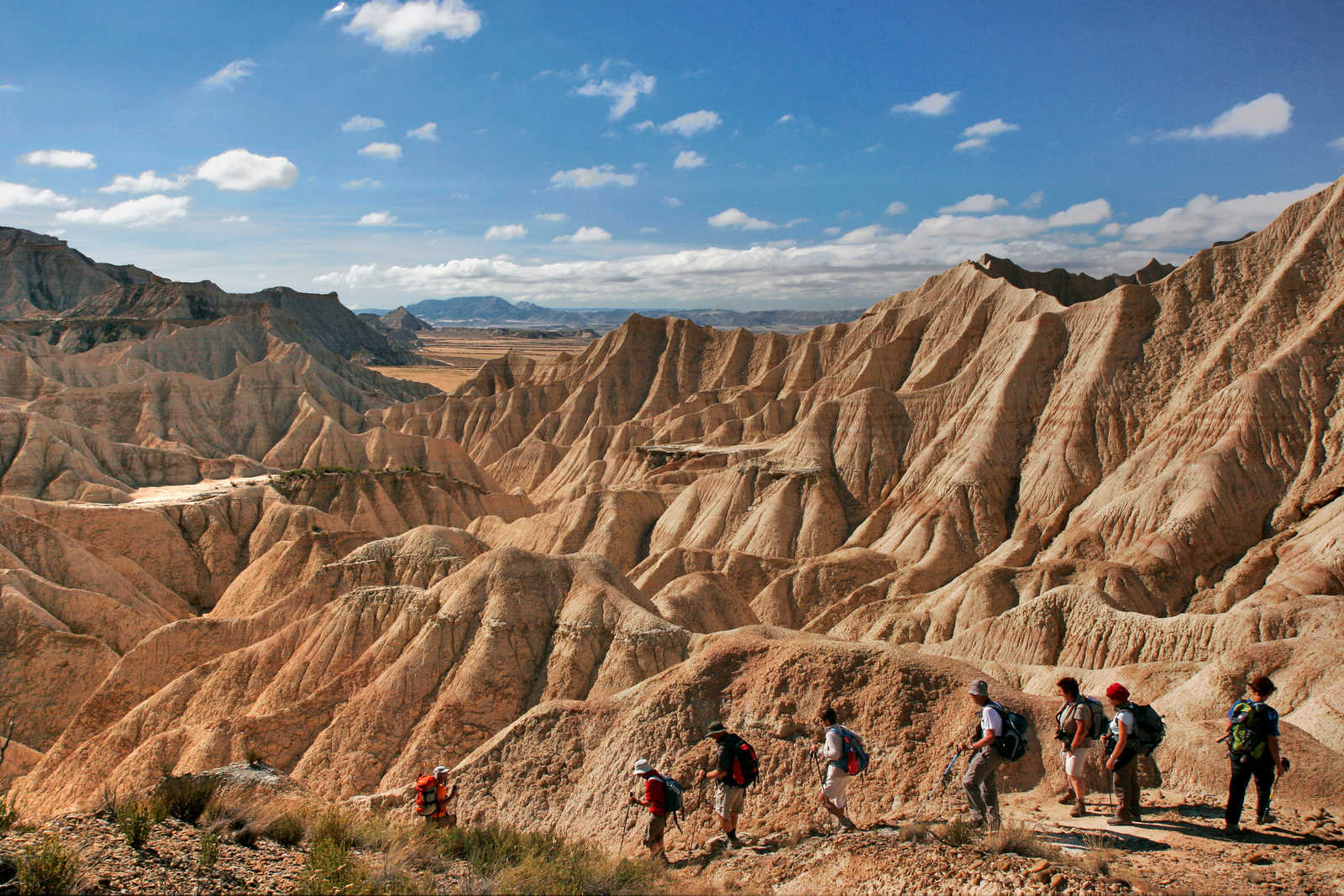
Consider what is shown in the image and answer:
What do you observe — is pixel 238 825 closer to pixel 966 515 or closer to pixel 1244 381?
pixel 966 515

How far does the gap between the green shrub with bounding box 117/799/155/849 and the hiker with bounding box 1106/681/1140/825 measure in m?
10.2

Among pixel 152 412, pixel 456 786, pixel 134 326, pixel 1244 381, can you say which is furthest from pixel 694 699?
pixel 134 326

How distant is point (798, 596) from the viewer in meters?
43.3

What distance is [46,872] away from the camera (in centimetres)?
879

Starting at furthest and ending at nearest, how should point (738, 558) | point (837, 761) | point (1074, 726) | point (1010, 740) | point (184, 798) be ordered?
point (738, 558), point (184, 798), point (837, 761), point (1074, 726), point (1010, 740)

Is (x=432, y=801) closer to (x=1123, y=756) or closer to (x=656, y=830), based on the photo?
(x=656, y=830)

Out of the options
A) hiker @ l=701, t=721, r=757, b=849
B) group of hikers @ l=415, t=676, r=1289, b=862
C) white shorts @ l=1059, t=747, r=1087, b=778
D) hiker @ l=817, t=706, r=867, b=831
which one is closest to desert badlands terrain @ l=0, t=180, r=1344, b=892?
group of hikers @ l=415, t=676, r=1289, b=862

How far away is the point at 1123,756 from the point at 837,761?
2.98 metres

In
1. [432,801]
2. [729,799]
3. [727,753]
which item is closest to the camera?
[727,753]

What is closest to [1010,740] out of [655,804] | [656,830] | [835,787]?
[835,787]

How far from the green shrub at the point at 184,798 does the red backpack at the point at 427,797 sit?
253 cm

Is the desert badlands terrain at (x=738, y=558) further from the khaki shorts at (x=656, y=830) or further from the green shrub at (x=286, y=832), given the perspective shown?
the green shrub at (x=286, y=832)

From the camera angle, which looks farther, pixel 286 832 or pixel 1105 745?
pixel 286 832

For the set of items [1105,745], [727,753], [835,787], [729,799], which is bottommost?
[729,799]
